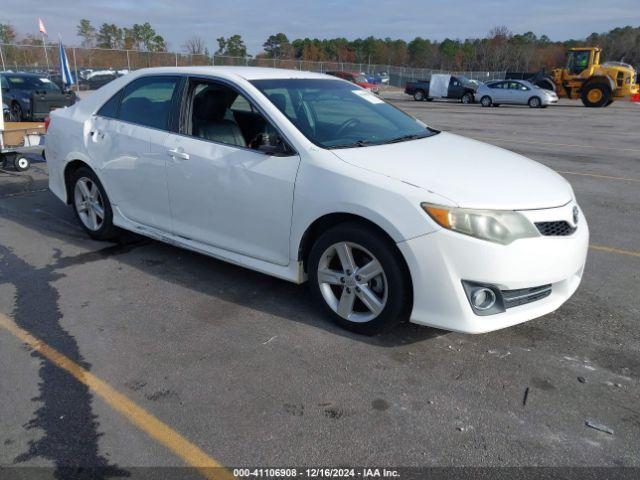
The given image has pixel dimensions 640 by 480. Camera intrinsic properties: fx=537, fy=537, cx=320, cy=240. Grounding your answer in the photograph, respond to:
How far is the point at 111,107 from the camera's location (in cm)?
493

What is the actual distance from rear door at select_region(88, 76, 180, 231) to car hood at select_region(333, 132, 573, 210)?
5.53 ft

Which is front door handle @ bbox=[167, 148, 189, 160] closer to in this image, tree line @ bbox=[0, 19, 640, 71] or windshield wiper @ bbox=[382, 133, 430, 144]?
windshield wiper @ bbox=[382, 133, 430, 144]

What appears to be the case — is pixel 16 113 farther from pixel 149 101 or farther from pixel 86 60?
pixel 86 60

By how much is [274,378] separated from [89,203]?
10.4 ft

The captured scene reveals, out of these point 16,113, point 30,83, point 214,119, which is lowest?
point 16,113

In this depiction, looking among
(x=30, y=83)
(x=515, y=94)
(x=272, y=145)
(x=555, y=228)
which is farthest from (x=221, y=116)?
(x=515, y=94)

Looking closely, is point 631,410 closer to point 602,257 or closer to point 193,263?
point 602,257

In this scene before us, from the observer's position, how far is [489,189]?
3201 mm

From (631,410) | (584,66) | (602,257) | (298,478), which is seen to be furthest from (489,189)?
(584,66)

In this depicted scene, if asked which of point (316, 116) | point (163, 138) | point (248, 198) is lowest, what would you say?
point (248, 198)

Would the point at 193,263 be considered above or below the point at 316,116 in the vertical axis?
below

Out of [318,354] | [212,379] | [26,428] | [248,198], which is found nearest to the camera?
[26,428]

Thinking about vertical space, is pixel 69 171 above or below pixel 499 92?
above

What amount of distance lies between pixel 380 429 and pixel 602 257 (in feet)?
11.3
